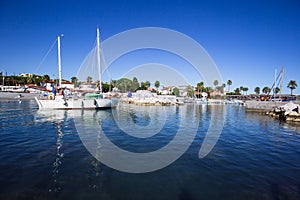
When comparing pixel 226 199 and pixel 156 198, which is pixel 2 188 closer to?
pixel 156 198

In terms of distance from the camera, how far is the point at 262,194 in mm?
5414

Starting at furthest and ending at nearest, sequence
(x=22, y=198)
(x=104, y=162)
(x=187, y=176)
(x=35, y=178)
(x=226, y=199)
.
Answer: (x=104, y=162), (x=187, y=176), (x=35, y=178), (x=226, y=199), (x=22, y=198)

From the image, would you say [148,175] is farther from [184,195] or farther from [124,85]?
[124,85]

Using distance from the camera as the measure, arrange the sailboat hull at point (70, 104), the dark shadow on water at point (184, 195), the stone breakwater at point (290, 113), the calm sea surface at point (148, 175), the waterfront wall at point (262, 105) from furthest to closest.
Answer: the waterfront wall at point (262, 105), the sailboat hull at point (70, 104), the stone breakwater at point (290, 113), the calm sea surface at point (148, 175), the dark shadow on water at point (184, 195)

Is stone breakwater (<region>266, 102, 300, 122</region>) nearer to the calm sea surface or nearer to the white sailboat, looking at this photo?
the calm sea surface

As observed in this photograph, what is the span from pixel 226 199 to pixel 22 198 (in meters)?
5.82

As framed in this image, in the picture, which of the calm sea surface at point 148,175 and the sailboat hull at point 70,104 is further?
the sailboat hull at point 70,104

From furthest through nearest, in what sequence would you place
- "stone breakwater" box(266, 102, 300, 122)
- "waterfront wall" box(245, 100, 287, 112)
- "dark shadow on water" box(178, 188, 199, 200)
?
"waterfront wall" box(245, 100, 287, 112) → "stone breakwater" box(266, 102, 300, 122) → "dark shadow on water" box(178, 188, 199, 200)

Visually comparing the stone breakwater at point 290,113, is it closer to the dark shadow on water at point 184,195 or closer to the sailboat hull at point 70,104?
the dark shadow on water at point 184,195

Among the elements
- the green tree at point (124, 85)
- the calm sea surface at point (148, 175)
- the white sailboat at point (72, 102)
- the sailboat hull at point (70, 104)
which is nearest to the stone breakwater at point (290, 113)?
the calm sea surface at point (148, 175)

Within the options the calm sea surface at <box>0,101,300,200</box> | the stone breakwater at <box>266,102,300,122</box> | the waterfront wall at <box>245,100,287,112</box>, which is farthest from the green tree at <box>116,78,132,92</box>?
the calm sea surface at <box>0,101,300,200</box>

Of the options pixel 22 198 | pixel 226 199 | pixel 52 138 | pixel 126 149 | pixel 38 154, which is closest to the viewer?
pixel 22 198

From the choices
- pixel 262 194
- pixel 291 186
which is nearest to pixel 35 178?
pixel 262 194

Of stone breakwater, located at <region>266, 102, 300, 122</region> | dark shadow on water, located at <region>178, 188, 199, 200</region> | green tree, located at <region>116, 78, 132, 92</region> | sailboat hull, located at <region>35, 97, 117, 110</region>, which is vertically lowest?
dark shadow on water, located at <region>178, 188, 199, 200</region>
